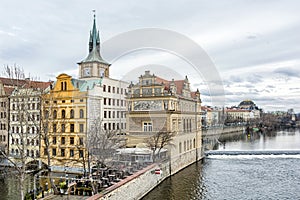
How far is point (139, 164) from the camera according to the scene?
2270cm

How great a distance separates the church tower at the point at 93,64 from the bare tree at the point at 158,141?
46.7 feet

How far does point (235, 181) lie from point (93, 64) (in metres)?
22.2

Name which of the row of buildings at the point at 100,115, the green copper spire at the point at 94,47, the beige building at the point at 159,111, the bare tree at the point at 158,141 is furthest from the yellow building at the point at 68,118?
the green copper spire at the point at 94,47

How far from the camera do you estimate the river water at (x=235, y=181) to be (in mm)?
20344

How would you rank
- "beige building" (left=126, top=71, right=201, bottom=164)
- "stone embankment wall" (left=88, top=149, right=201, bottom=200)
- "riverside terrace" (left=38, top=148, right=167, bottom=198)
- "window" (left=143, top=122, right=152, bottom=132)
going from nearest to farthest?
"stone embankment wall" (left=88, top=149, right=201, bottom=200) → "riverside terrace" (left=38, top=148, right=167, bottom=198) → "beige building" (left=126, top=71, right=201, bottom=164) → "window" (left=143, top=122, right=152, bottom=132)

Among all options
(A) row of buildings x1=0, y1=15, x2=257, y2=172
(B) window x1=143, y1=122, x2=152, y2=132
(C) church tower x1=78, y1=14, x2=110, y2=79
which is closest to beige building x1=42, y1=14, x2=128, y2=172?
(A) row of buildings x1=0, y1=15, x2=257, y2=172

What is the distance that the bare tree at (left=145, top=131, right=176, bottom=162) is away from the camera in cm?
2412

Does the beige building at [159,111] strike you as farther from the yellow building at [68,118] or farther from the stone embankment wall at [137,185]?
the yellow building at [68,118]

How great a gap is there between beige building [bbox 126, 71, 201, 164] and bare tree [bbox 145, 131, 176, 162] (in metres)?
0.60

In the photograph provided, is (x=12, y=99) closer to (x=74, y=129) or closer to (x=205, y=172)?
(x=74, y=129)

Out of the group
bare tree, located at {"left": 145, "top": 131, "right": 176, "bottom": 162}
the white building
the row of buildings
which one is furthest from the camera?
the white building

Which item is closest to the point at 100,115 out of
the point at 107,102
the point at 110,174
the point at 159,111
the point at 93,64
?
the point at 107,102

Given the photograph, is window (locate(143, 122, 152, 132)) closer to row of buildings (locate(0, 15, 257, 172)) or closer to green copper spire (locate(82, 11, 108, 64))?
row of buildings (locate(0, 15, 257, 172))

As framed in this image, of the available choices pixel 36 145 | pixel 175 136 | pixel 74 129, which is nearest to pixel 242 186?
pixel 175 136
